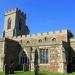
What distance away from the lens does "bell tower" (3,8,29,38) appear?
223 ft

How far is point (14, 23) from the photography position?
224 ft

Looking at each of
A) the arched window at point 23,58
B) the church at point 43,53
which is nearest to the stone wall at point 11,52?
the church at point 43,53

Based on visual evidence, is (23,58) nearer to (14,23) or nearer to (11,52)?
(11,52)

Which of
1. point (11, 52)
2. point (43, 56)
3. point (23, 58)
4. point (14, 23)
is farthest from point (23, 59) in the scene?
point (14, 23)

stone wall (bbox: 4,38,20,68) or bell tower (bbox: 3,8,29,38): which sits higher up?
bell tower (bbox: 3,8,29,38)

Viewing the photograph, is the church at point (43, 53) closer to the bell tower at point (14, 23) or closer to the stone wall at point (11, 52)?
the stone wall at point (11, 52)

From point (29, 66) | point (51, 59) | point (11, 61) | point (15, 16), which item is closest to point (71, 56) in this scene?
point (51, 59)

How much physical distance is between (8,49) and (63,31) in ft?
39.8

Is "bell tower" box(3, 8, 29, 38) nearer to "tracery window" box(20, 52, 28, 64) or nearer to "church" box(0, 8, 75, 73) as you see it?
"church" box(0, 8, 75, 73)

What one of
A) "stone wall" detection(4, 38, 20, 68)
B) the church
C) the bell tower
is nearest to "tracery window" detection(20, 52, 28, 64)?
the church

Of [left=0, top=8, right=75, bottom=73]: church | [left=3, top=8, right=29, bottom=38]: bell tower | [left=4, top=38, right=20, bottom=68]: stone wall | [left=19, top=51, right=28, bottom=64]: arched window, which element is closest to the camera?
[left=0, top=8, right=75, bottom=73]: church

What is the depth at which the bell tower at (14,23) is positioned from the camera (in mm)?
67938

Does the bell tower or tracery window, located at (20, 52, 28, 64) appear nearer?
tracery window, located at (20, 52, 28, 64)

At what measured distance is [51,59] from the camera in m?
41.8
